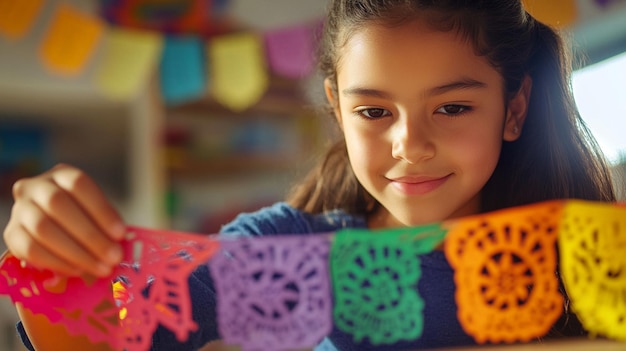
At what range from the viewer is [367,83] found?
2.00ft

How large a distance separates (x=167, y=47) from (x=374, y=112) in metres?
1.38

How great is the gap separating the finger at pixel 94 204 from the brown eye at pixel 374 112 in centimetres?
29

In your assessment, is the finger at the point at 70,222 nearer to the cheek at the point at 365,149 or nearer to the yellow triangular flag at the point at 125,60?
the cheek at the point at 365,149

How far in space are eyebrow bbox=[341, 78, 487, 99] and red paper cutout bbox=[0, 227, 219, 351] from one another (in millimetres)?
240

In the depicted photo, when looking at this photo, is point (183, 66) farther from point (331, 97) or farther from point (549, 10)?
point (549, 10)

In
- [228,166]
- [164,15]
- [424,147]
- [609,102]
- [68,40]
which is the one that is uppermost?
[164,15]

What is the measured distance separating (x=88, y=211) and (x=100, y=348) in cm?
12

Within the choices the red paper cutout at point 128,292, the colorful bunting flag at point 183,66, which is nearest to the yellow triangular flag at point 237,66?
the colorful bunting flag at point 183,66

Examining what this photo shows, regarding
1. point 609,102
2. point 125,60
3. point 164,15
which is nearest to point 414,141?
point 125,60

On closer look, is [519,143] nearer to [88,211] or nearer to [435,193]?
[435,193]

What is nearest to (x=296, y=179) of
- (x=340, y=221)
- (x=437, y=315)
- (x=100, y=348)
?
(x=340, y=221)

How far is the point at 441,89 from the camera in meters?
0.58

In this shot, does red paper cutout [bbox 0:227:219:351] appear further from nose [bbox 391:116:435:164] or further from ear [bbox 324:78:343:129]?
ear [bbox 324:78:343:129]

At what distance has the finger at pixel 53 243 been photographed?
409 mm
